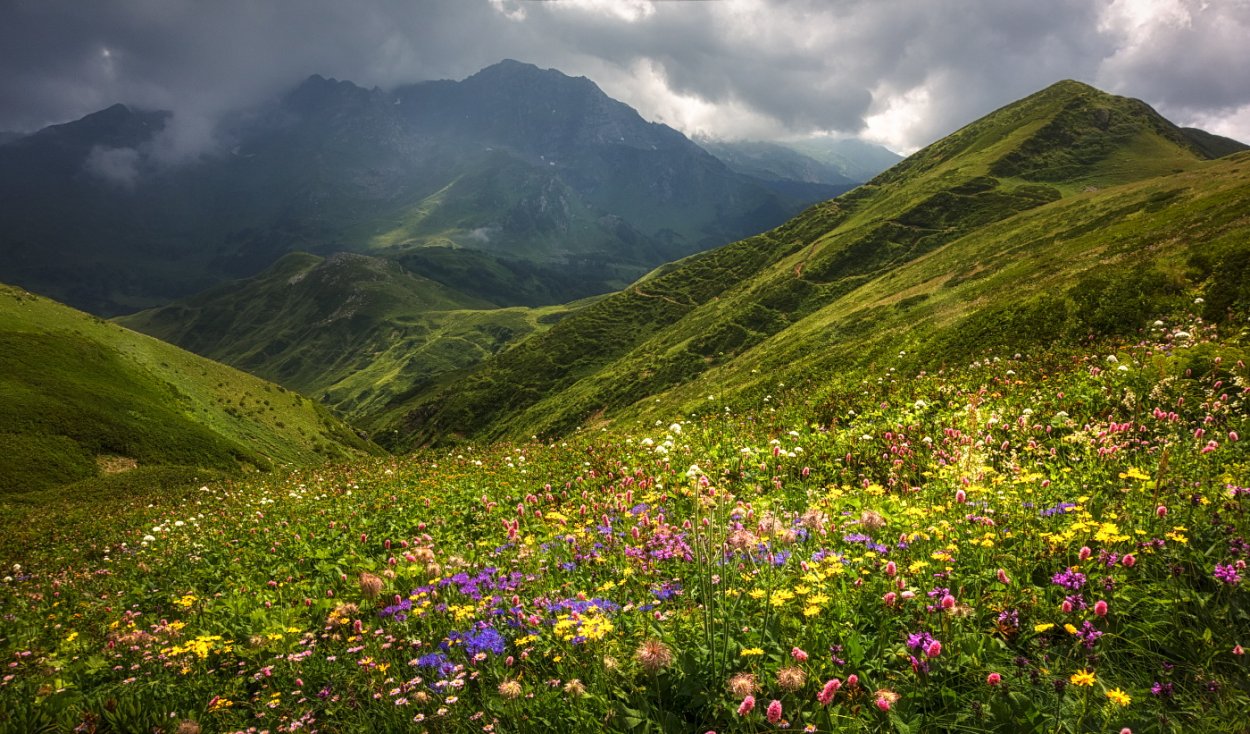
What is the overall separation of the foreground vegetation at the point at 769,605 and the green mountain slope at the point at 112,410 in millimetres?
34811

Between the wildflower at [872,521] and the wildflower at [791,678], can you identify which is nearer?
the wildflower at [791,678]

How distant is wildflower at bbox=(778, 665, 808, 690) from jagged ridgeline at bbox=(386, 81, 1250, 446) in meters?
21.3

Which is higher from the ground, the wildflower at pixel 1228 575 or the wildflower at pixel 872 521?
the wildflower at pixel 872 521

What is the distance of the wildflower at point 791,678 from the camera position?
11.2 ft

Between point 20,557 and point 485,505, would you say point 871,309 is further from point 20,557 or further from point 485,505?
point 20,557

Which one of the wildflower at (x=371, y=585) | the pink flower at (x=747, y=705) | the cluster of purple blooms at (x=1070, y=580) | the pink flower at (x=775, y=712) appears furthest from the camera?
the wildflower at (x=371, y=585)

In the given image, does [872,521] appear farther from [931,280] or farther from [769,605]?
[931,280]

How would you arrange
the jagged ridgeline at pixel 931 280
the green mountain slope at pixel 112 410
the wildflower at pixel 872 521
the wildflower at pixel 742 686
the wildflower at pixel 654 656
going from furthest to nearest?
1. the green mountain slope at pixel 112 410
2. the jagged ridgeline at pixel 931 280
3. the wildflower at pixel 872 521
4. the wildflower at pixel 654 656
5. the wildflower at pixel 742 686

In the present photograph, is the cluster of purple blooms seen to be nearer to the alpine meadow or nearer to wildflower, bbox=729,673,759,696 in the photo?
the alpine meadow

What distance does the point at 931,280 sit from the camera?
244 feet

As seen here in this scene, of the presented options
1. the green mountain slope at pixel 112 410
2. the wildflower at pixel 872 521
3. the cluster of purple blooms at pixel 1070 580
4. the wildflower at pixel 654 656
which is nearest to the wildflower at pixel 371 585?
the wildflower at pixel 654 656

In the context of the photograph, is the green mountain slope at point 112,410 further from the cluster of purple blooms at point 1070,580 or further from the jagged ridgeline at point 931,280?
the cluster of purple blooms at point 1070,580

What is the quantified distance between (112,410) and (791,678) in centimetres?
6025

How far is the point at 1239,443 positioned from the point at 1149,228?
48399mm
